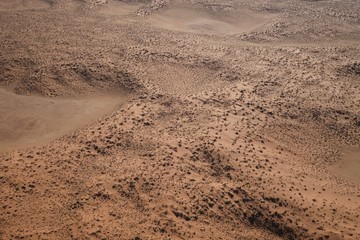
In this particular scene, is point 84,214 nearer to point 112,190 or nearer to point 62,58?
point 112,190

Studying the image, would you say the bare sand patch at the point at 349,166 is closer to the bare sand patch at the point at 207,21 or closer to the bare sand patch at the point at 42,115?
the bare sand patch at the point at 42,115

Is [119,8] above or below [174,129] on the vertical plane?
above

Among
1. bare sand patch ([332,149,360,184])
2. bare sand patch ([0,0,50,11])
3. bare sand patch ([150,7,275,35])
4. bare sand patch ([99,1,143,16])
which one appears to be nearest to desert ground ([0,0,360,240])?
bare sand patch ([332,149,360,184])

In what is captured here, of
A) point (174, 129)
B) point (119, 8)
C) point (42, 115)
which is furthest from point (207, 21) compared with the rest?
point (42, 115)

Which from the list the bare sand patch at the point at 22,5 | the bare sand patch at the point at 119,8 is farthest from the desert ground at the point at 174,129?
the bare sand patch at the point at 119,8

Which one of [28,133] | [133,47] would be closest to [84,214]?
[28,133]

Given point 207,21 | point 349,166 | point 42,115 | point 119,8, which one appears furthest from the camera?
point 119,8

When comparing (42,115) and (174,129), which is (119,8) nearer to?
(42,115)
